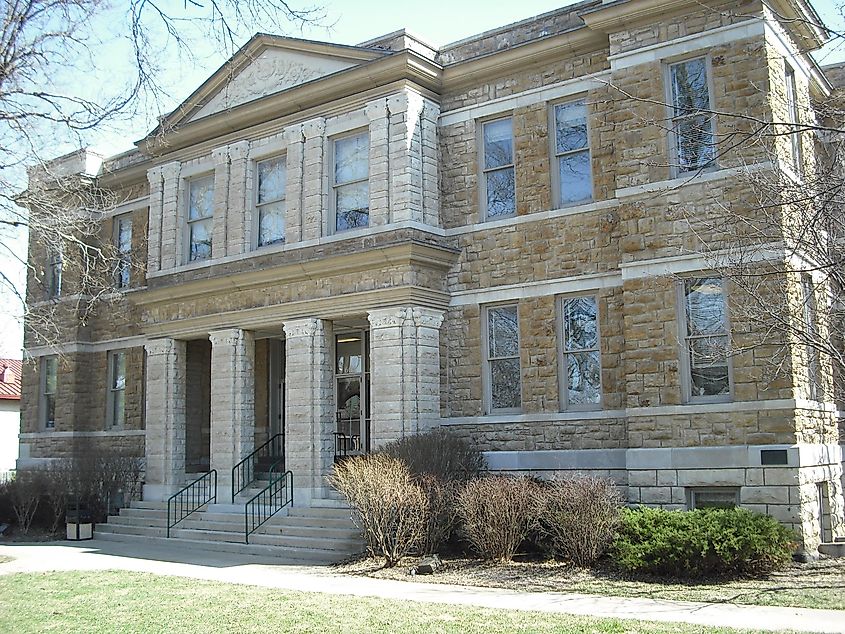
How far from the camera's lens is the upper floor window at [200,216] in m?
21.4

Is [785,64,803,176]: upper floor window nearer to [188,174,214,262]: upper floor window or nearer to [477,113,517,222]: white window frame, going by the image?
[477,113,517,222]: white window frame

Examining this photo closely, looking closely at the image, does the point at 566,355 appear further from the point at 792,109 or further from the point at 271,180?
the point at 271,180

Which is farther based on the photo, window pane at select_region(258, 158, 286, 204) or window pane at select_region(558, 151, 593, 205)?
window pane at select_region(258, 158, 286, 204)

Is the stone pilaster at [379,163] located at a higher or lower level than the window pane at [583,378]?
higher

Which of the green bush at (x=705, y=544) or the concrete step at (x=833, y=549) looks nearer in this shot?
the green bush at (x=705, y=544)

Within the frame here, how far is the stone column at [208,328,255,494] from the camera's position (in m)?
19.4

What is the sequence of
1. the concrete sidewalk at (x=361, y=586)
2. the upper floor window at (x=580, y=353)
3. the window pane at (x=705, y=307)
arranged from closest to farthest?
the concrete sidewalk at (x=361, y=586) → the window pane at (x=705, y=307) → the upper floor window at (x=580, y=353)

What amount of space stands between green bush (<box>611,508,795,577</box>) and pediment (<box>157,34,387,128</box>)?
10.8m

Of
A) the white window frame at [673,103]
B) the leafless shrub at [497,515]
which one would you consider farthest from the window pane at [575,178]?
the leafless shrub at [497,515]

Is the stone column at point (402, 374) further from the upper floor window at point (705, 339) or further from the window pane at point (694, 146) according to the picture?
the window pane at point (694, 146)

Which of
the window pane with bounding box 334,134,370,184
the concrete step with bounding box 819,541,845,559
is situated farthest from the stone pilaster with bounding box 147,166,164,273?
the concrete step with bounding box 819,541,845,559

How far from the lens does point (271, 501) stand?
18.3 m

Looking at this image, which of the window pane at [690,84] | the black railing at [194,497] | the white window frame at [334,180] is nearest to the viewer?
Result: the window pane at [690,84]

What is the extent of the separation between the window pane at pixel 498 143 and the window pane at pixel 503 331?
2.94m
